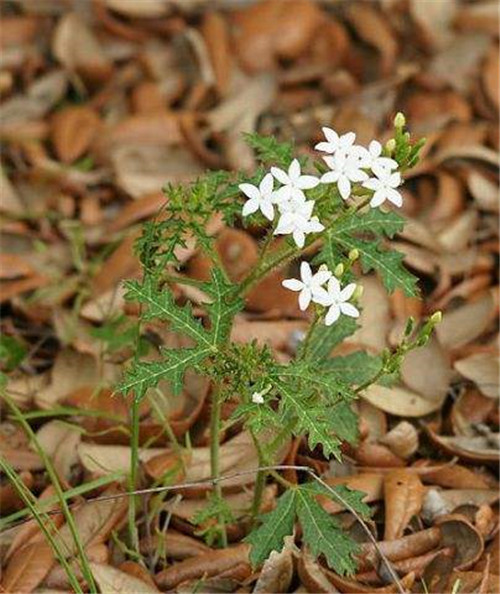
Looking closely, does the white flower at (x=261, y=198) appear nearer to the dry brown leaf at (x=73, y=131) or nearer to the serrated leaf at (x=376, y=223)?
the serrated leaf at (x=376, y=223)

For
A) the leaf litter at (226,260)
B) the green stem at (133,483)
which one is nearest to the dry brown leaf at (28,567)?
the leaf litter at (226,260)

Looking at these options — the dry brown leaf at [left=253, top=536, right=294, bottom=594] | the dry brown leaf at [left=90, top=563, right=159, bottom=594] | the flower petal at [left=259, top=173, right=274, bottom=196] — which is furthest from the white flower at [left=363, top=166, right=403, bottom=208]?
the dry brown leaf at [left=90, top=563, right=159, bottom=594]

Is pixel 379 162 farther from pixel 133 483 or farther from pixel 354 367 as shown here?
pixel 133 483

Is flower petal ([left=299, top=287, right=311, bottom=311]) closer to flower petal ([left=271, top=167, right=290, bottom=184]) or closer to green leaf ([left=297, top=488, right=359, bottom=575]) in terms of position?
flower petal ([left=271, top=167, right=290, bottom=184])

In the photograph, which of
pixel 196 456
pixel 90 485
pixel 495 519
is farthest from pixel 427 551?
pixel 90 485

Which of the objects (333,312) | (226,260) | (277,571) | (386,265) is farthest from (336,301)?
(226,260)
